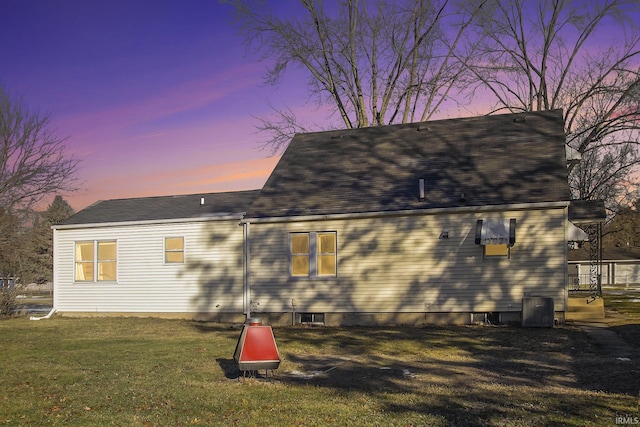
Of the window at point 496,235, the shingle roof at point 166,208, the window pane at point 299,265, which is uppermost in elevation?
the shingle roof at point 166,208

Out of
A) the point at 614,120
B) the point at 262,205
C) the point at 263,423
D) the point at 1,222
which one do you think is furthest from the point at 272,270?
the point at 614,120

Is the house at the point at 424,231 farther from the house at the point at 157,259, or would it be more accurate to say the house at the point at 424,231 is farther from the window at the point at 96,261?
the window at the point at 96,261

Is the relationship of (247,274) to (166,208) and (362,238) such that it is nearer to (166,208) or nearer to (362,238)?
(362,238)

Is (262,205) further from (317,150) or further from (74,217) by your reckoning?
(74,217)

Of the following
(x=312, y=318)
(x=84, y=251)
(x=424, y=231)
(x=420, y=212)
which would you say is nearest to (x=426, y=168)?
(x=420, y=212)

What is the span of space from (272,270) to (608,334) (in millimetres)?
9517

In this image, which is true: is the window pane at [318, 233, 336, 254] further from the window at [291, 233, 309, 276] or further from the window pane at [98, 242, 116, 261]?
the window pane at [98, 242, 116, 261]

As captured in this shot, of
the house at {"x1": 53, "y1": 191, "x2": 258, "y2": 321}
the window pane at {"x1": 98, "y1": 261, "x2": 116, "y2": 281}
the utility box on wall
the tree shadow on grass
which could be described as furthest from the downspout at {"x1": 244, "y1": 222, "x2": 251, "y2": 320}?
the utility box on wall

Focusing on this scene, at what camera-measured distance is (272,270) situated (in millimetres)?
19297

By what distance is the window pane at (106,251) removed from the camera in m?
22.1

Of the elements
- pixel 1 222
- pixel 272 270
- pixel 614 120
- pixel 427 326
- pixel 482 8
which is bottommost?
pixel 427 326

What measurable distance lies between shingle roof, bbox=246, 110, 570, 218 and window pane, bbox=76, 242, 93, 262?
687 centimetres

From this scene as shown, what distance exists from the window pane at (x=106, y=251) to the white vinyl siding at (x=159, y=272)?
235 mm

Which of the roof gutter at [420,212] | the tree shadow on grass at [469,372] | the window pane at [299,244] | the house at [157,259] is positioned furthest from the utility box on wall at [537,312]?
the house at [157,259]
